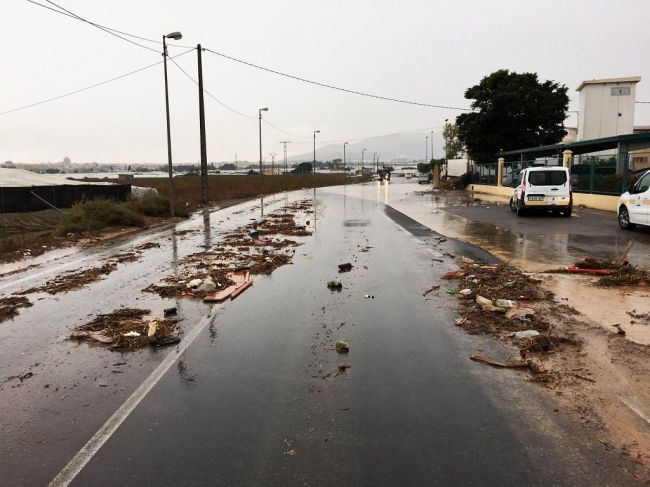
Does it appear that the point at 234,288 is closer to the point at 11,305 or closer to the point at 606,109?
the point at 11,305

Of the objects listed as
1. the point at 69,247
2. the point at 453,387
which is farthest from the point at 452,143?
the point at 453,387

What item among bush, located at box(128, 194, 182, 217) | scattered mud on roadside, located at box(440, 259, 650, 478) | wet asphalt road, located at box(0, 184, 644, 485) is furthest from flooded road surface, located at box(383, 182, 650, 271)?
bush, located at box(128, 194, 182, 217)

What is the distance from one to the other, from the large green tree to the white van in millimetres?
27829

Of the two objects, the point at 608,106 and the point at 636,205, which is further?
the point at 608,106

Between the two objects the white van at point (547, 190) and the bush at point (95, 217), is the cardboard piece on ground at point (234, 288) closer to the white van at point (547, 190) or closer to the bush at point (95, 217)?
the bush at point (95, 217)

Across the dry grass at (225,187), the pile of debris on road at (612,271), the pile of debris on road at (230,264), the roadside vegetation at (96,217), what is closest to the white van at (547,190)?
the pile of debris on road at (230,264)

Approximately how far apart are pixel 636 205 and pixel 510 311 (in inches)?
398

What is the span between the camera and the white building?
2039 inches

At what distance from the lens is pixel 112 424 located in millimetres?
3879

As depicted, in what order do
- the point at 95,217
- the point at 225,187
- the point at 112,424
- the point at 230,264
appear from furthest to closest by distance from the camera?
the point at 225,187 < the point at 95,217 < the point at 230,264 < the point at 112,424

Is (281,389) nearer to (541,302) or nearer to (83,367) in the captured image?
Answer: (83,367)

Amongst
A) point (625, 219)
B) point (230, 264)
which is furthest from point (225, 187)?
point (230, 264)

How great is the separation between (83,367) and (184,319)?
171 centimetres

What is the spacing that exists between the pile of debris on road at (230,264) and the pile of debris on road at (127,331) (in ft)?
3.89
